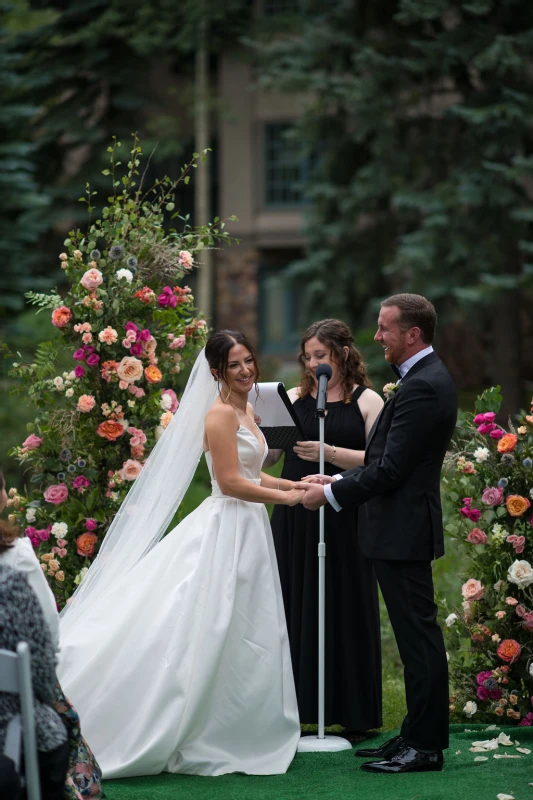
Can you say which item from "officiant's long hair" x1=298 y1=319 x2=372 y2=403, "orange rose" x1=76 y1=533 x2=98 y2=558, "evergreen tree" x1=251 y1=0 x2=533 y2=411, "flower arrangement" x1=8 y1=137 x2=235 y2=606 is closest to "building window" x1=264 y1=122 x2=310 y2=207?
"evergreen tree" x1=251 y1=0 x2=533 y2=411

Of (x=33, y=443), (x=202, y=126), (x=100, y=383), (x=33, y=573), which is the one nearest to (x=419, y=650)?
(x=33, y=573)

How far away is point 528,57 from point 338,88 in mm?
2876

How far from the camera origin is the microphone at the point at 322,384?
5.13 meters

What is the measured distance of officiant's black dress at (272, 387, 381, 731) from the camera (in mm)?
5449

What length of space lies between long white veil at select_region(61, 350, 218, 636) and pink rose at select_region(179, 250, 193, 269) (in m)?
0.92

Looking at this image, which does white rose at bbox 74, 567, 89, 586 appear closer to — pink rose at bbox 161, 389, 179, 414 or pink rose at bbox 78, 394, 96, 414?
pink rose at bbox 78, 394, 96, 414

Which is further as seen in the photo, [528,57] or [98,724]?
[528,57]

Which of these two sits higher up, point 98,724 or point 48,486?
point 48,486

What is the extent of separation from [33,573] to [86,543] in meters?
2.29

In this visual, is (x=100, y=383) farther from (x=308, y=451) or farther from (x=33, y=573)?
(x=33, y=573)

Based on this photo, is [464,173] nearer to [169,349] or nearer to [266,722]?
[169,349]

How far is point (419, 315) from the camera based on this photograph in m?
4.81

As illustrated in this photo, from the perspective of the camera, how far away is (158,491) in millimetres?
5336

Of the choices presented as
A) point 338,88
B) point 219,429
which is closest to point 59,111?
point 338,88
